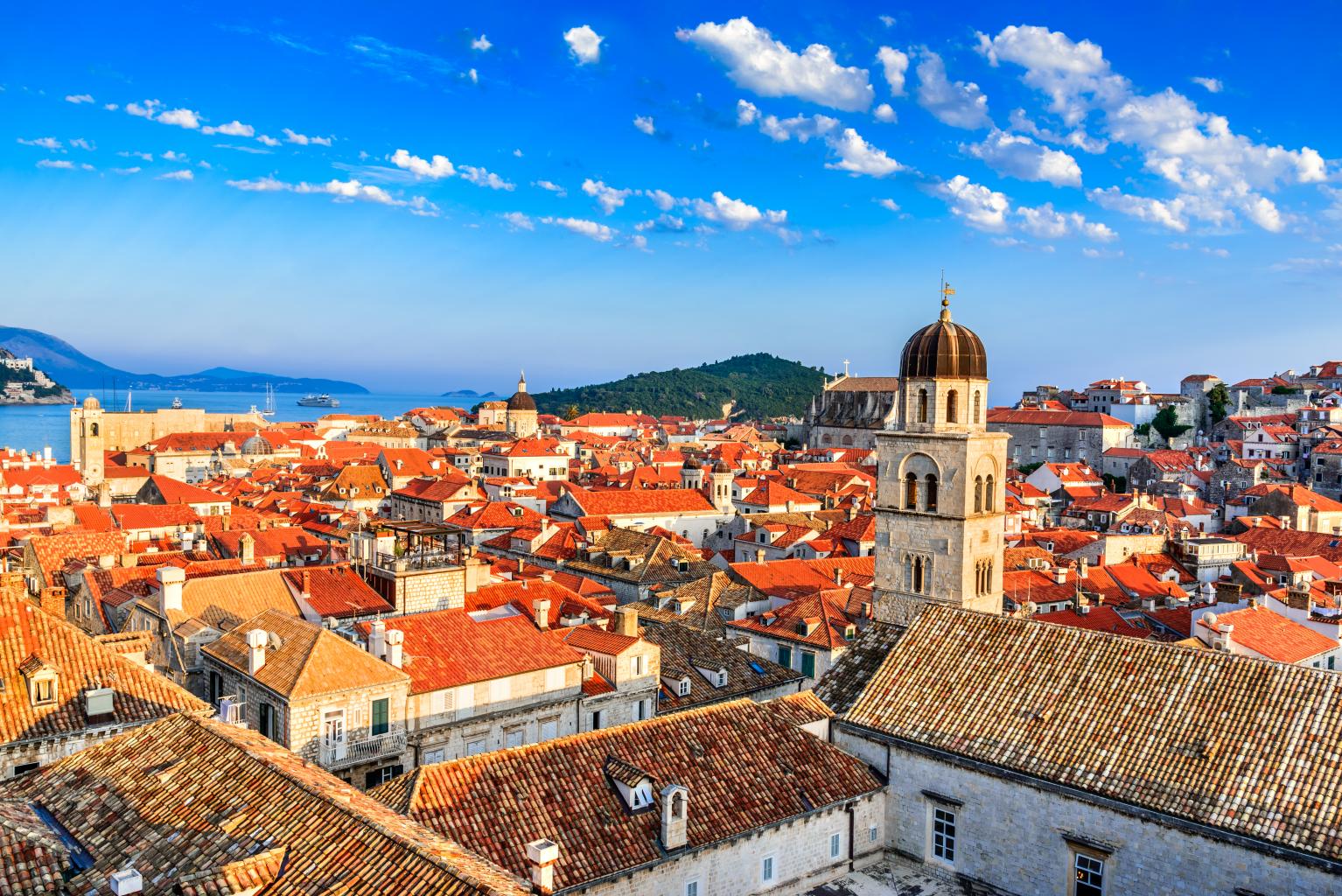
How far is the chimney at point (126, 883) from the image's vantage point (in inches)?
415

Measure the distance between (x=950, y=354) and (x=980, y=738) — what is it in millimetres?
11625

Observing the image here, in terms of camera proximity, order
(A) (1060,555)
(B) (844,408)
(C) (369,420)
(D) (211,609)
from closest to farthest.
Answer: (D) (211,609) < (A) (1060,555) < (B) (844,408) < (C) (369,420)

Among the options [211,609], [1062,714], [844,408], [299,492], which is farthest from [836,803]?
[844,408]

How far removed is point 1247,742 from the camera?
17.0 meters

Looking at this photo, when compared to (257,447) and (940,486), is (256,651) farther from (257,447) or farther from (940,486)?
(257,447)

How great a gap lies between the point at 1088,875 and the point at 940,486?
11451 mm

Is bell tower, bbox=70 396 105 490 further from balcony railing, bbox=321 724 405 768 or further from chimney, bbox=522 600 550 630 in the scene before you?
balcony railing, bbox=321 724 405 768

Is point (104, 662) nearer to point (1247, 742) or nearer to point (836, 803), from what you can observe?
point (836, 803)

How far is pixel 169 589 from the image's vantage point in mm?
29078

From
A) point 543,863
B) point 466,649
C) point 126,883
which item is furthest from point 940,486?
point 126,883

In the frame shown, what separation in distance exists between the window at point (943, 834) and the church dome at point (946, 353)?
39.8ft

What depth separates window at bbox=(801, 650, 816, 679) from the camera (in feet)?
114

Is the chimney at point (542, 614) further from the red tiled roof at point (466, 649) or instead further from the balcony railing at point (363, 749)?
the balcony railing at point (363, 749)

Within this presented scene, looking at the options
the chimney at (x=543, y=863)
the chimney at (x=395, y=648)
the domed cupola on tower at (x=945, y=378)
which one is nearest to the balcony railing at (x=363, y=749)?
the chimney at (x=395, y=648)
